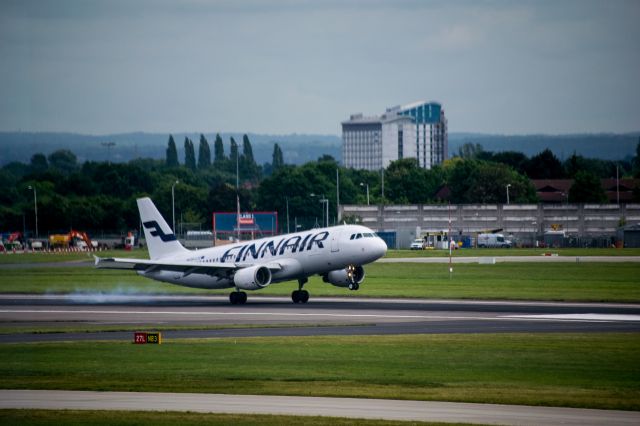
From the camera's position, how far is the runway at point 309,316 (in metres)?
48.3

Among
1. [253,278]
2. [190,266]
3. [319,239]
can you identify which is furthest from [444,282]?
[190,266]

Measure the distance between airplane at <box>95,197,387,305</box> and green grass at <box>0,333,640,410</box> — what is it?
1908 cm

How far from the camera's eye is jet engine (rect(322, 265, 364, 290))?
218 ft

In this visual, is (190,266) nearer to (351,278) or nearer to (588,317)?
(351,278)

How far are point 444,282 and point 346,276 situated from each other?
1910 cm

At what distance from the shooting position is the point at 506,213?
181m

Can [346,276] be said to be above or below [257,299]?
above

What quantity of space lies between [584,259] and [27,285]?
62791mm

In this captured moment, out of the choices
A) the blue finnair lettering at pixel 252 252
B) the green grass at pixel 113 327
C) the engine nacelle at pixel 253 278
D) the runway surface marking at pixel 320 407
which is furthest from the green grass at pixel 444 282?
the runway surface marking at pixel 320 407

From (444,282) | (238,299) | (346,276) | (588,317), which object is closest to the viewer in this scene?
(588,317)

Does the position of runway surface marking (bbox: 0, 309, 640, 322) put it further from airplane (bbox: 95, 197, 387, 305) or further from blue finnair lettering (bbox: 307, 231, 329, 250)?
blue finnair lettering (bbox: 307, 231, 329, 250)

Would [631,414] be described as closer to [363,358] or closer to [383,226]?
[363,358]

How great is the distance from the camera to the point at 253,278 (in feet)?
211

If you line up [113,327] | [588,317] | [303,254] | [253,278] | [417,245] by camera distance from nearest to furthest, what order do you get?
[113,327], [588,317], [253,278], [303,254], [417,245]
